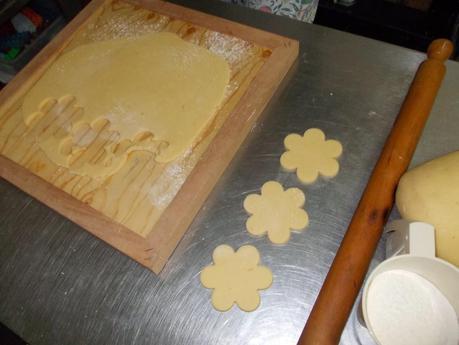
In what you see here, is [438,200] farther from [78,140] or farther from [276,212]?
[78,140]

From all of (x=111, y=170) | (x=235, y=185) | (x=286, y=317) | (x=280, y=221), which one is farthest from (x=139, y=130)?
(x=286, y=317)

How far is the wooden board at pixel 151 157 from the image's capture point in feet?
2.27

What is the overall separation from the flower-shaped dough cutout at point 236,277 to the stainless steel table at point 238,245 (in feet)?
0.05

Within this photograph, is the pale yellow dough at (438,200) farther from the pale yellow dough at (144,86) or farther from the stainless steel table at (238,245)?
the pale yellow dough at (144,86)

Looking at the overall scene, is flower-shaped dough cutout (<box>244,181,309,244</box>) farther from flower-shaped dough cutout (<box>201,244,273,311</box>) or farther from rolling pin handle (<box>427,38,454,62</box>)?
rolling pin handle (<box>427,38,454,62</box>)

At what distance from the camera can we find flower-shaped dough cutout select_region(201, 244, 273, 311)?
634 millimetres

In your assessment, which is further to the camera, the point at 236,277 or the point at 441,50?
the point at 441,50

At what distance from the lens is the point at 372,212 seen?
627 mm

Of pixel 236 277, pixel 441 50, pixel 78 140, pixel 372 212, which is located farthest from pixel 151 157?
pixel 441 50

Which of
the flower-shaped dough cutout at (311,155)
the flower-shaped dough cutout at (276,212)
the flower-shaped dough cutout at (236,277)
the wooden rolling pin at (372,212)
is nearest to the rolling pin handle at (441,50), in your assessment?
the wooden rolling pin at (372,212)

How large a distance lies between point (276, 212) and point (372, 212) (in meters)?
0.16

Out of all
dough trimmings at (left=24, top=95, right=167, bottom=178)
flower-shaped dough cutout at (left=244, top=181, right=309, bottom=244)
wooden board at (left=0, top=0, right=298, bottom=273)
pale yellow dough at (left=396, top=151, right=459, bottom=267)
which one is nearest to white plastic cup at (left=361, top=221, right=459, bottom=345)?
pale yellow dough at (left=396, top=151, right=459, bottom=267)

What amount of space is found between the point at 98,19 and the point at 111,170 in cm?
43

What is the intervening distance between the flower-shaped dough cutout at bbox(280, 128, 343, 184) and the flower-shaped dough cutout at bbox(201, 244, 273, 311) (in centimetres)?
17
